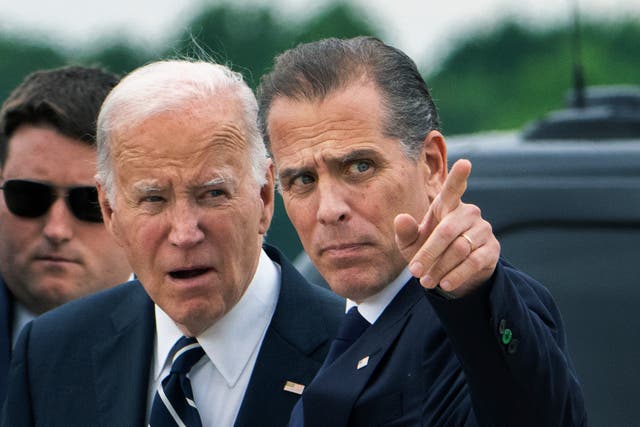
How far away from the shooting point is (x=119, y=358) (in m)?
3.63

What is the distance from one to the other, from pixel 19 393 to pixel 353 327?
105 cm

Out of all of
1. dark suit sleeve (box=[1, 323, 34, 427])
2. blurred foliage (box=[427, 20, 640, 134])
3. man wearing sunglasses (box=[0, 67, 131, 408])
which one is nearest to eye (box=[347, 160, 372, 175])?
dark suit sleeve (box=[1, 323, 34, 427])

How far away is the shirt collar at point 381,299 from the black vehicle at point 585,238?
1121mm

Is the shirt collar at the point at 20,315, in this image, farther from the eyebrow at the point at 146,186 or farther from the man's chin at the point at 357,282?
the man's chin at the point at 357,282

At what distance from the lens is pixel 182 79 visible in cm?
349

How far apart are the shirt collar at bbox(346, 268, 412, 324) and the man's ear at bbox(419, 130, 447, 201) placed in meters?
0.23

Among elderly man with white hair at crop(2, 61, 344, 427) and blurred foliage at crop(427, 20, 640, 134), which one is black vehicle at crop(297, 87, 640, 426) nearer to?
elderly man with white hair at crop(2, 61, 344, 427)

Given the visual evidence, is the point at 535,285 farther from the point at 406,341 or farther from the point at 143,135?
the point at 143,135

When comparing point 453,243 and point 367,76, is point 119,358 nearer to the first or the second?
point 367,76

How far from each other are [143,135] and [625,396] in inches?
57.9

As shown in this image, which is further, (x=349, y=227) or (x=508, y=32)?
(x=508, y=32)

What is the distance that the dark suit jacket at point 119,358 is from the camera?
11.3 ft

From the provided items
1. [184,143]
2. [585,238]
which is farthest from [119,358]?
[585,238]

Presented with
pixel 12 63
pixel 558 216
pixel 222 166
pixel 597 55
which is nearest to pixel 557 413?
pixel 222 166
